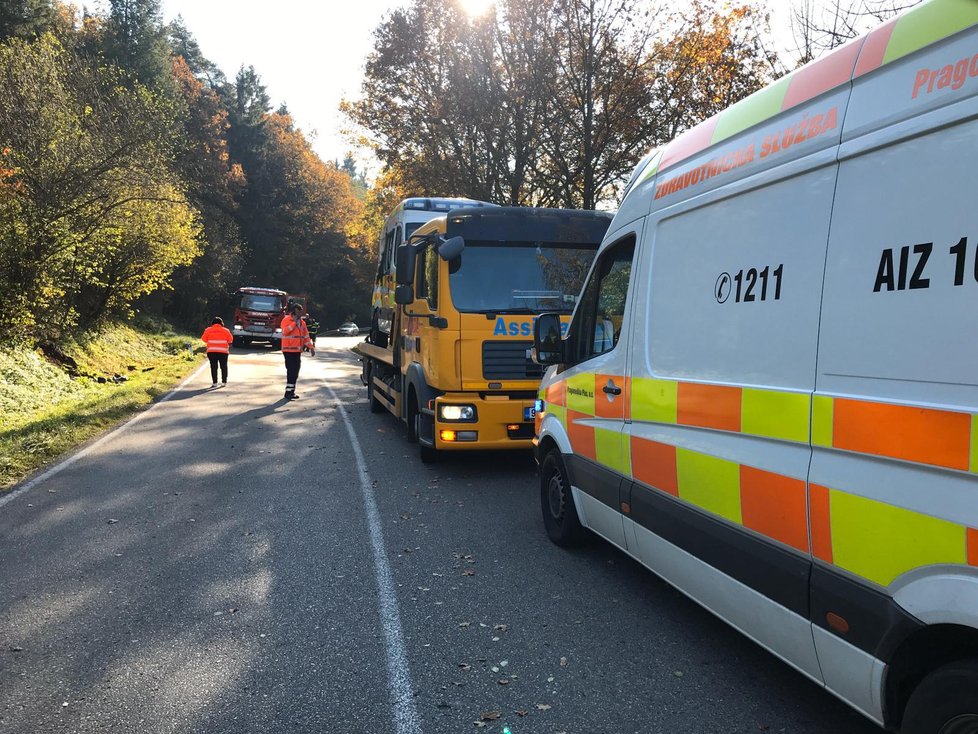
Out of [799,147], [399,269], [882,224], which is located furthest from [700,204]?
[399,269]

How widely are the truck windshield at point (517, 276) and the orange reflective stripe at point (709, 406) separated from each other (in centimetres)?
432

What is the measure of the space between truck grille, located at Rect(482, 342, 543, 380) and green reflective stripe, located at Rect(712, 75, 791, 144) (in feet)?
14.1

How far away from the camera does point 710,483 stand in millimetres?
3279

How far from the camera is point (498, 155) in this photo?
20.2 m

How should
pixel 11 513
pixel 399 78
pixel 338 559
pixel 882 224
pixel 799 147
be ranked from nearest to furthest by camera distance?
pixel 882 224 < pixel 799 147 < pixel 338 559 < pixel 11 513 < pixel 399 78

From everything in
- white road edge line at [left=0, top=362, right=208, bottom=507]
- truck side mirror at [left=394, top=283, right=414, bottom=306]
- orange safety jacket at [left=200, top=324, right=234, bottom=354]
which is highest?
truck side mirror at [left=394, top=283, right=414, bottom=306]

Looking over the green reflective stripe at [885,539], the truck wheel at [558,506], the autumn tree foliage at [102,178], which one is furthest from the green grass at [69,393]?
the green reflective stripe at [885,539]

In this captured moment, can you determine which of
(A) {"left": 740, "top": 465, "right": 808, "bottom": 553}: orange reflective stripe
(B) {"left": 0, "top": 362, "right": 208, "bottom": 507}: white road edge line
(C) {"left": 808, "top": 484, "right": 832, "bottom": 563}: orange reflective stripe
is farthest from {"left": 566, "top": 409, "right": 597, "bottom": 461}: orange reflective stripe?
(B) {"left": 0, "top": 362, "right": 208, "bottom": 507}: white road edge line

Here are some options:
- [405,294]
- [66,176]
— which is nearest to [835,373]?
[405,294]

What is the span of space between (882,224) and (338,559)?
4032 millimetres

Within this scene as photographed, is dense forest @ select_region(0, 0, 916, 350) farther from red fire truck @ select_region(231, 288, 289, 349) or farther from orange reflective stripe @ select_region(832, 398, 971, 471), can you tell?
orange reflective stripe @ select_region(832, 398, 971, 471)

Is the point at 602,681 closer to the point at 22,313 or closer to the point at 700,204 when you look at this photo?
the point at 700,204

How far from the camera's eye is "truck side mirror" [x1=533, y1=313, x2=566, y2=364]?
200 inches

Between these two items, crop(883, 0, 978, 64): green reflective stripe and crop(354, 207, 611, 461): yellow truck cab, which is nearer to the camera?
crop(883, 0, 978, 64): green reflective stripe
